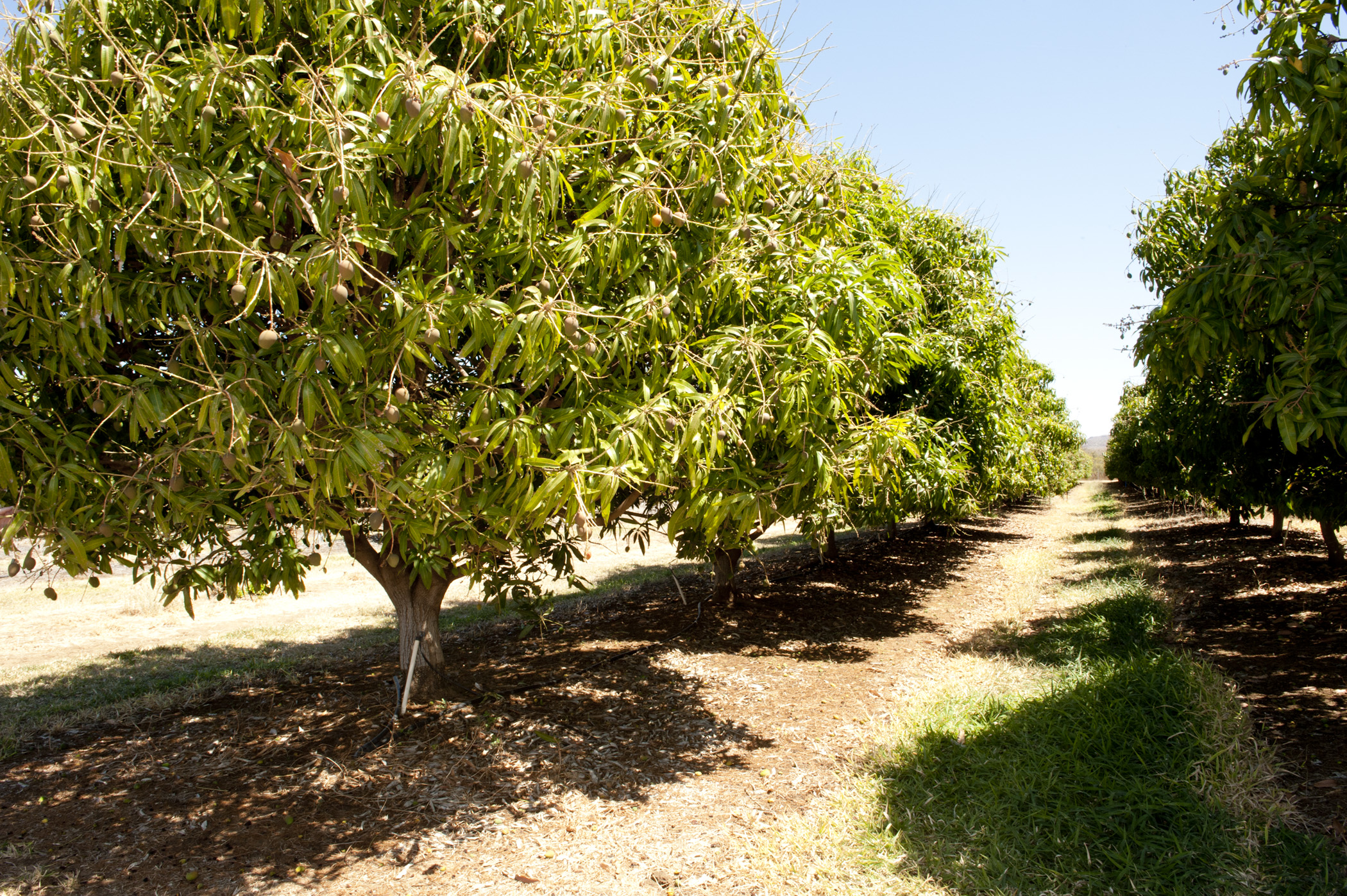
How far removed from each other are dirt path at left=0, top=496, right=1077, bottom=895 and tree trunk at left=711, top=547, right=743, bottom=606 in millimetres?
1879

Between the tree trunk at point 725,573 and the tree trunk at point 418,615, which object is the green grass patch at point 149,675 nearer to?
the tree trunk at point 418,615

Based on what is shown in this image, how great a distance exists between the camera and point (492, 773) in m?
5.03

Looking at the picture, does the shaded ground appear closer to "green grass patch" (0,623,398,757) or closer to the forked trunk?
the forked trunk

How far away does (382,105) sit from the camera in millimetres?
3322

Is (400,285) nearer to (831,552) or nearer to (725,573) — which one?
(725,573)

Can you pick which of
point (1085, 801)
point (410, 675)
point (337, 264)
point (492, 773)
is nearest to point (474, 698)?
point (410, 675)

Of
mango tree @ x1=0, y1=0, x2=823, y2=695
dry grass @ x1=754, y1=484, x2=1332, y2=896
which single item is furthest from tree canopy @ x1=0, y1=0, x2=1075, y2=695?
dry grass @ x1=754, y1=484, x2=1332, y2=896

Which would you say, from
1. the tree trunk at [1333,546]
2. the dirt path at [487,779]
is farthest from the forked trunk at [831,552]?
the tree trunk at [1333,546]

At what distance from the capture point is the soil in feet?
13.0

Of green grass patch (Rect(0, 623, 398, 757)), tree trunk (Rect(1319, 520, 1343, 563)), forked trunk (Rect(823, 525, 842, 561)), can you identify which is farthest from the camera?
forked trunk (Rect(823, 525, 842, 561))

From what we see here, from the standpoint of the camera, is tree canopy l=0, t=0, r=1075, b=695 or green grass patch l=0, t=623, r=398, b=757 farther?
green grass patch l=0, t=623, r=398, b=757

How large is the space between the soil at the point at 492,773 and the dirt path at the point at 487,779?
2 centimetres

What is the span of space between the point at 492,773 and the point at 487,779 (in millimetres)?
72

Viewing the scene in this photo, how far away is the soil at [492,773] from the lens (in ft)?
13.0
